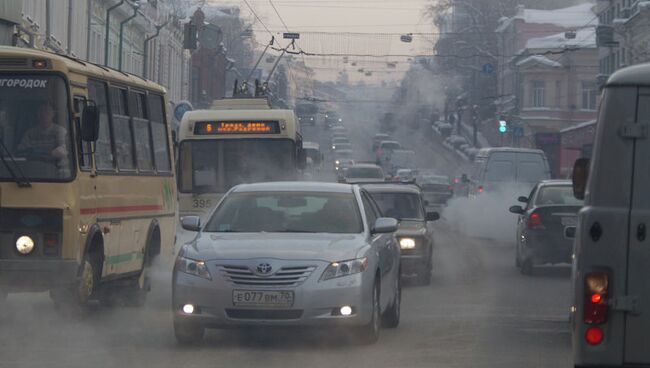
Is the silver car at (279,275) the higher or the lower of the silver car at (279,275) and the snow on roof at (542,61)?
the lower

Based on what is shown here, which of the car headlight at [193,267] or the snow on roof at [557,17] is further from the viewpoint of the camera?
the snow on roof at [557,17]

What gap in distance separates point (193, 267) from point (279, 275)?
77 cm

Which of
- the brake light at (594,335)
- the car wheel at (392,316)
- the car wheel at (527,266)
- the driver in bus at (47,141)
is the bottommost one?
the car wheel at (527,266)

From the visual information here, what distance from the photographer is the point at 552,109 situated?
304 ft

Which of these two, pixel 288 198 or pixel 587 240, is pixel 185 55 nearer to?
pixel 288 198

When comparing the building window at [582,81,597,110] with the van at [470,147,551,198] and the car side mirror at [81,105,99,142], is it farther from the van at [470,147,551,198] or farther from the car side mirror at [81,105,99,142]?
the car side mirror at [81,105,99,142]

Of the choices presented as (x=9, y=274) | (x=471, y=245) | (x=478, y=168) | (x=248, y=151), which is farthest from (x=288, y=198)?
(x=478, y=168)

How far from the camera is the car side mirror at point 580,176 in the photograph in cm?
781

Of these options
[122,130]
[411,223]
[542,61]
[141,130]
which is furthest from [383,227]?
[542,61]

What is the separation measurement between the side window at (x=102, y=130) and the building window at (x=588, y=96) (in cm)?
7987

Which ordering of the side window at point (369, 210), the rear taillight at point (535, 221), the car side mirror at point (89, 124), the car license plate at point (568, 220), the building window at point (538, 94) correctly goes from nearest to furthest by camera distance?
the car side mirror at point (89, 124) < the side window at point (369, 210) < the car license plate at point (568, 220) < the rear taillight at point (535, 221) < the building window at point (538, 94)

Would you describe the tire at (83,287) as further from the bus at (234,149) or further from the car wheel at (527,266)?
the car wheel at (527,266)

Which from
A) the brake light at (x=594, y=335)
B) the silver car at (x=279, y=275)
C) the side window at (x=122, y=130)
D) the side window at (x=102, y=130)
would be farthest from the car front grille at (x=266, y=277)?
the brake light at (x=594, y=335)

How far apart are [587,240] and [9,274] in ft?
22.6
